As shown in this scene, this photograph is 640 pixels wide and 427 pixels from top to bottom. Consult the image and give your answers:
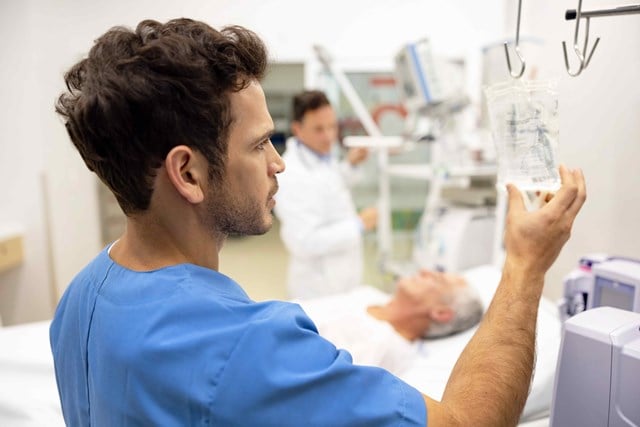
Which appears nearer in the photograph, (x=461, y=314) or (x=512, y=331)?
(x=512, y=331)

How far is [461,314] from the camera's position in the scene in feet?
6.42

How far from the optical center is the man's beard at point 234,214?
766mm

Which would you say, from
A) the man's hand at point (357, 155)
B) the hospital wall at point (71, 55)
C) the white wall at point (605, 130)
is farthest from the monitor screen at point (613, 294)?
the hospital wall at point (71, 55)

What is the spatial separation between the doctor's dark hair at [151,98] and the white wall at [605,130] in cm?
98

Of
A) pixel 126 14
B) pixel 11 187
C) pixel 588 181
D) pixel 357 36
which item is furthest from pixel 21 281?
pixel 588 181

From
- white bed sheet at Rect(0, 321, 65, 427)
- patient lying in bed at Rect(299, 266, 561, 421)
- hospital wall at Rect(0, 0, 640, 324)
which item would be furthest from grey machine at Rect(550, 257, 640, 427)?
hospital wall at Rect(0, 0, 640, 324)

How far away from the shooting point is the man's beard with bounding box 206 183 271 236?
0.77 meters

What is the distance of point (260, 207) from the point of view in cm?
80

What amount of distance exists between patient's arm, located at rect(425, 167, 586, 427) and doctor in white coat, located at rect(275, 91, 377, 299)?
1419 mm

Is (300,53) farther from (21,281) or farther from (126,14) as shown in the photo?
(21,281)

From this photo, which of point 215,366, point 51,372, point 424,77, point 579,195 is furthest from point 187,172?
point 424,77

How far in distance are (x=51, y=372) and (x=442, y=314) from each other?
4.41 ft

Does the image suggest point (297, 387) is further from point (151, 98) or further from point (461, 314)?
point (461, 314)

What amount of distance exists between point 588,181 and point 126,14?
2987 mm
